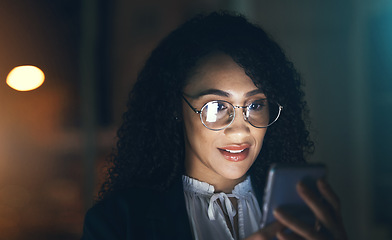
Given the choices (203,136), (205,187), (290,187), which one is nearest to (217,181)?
(205,187)

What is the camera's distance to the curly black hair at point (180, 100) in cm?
121

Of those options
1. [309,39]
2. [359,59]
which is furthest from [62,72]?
[359,59]

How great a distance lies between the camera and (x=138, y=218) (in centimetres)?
109

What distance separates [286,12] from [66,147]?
6.51 feet

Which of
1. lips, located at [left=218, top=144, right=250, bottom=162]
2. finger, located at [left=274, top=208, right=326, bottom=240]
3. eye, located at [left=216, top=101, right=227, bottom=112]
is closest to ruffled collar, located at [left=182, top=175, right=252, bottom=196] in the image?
lips, located at [left=218, top=144, right=250, bottom=162]

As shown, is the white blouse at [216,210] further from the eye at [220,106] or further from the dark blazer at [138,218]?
the eye at [220,106]

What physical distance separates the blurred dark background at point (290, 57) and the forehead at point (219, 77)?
154 cm

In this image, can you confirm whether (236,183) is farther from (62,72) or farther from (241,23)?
(62,72)

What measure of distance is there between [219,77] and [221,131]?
0.58 ft

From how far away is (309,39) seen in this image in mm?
2820

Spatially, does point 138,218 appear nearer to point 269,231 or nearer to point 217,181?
point 217,181

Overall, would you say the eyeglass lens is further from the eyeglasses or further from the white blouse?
the white blouse

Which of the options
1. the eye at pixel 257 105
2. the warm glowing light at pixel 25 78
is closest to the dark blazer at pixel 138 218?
the eye at pixel 257 105

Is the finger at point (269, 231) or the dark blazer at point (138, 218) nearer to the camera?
the finger at point (269, 231)
